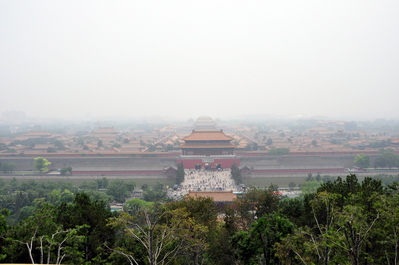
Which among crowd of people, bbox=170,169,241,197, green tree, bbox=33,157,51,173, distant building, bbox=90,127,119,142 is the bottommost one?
crowd of people, bbox=170,169,241,197

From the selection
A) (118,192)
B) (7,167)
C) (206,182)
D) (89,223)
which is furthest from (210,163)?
(89,223)

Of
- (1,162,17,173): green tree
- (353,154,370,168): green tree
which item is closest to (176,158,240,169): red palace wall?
(353,154,370,168): green tree

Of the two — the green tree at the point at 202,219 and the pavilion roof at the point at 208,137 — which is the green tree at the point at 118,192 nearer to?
the green tree at the point at 202,219

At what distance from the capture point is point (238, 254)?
7.30 metres

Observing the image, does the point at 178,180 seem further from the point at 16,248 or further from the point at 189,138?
→ the point at 16,248

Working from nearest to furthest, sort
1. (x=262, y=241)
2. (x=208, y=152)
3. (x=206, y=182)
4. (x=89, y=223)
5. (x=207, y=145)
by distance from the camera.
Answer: (x=262, y=241) → (x=89, y=223) → (x=206, y=182) → (x=208, y=152) → (x=207, y=145)

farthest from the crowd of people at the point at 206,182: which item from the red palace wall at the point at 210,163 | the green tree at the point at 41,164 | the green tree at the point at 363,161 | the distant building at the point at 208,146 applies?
the green tree at the point at 41,164

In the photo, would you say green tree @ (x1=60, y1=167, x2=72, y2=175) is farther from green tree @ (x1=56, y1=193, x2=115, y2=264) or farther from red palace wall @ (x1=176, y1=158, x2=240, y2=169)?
green tree @ (x1=56, y1=193, x2=115, y2=264)

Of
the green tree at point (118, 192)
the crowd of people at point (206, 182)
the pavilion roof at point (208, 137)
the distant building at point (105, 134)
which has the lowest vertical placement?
the crowd of people at point (206, 182)

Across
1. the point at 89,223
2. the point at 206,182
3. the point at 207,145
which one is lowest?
the point at 206,182

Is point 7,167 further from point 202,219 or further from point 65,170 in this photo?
point 202,219

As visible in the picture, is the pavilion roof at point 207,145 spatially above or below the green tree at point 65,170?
above

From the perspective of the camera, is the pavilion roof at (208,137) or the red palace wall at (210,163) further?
the pavilion roof at (208,137)

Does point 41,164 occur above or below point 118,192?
above
